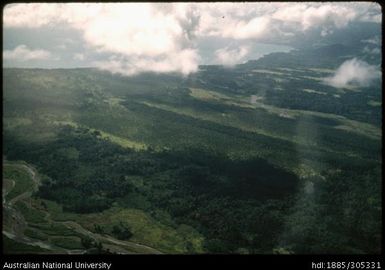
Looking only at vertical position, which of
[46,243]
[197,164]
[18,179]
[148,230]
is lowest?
[46,243]

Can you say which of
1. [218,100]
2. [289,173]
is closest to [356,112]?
[218,100]

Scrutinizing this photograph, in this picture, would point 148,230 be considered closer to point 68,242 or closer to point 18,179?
point 68,242

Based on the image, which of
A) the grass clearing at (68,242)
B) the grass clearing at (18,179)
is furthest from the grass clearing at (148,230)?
the grass clearing at (18,179)

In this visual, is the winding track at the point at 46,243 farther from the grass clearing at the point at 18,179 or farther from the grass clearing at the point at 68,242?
the grass clearing at the point at 18,179

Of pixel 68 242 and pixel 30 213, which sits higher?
pixel 30 213

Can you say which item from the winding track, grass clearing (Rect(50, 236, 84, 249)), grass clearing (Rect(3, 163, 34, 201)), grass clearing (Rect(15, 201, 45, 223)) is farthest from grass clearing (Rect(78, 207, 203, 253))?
grass clearing (Rect(3, 163, 34, 201))

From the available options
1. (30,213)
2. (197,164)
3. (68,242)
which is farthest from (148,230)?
(197,164)

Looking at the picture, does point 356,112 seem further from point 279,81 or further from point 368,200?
point 368,200

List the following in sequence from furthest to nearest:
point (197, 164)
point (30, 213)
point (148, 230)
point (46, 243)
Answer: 1. point (197, 164)
2. point (30, 213)
3. point (148, 230)
4. point (46, 243)

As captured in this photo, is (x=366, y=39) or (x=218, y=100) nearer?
(x=218, y=100)
